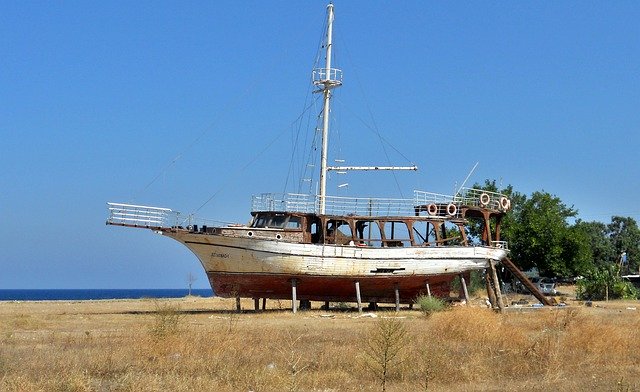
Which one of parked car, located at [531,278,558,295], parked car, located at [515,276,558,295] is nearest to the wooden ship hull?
parked car, located at [531,278,558,295]

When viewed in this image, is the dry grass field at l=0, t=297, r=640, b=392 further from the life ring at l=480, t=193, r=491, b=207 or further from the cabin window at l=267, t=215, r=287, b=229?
the life ring at l=480, t=193, r=491, b=207

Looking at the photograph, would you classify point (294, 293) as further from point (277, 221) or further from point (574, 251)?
point (574, 251)

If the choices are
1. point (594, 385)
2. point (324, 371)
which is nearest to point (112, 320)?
point (324, 371)


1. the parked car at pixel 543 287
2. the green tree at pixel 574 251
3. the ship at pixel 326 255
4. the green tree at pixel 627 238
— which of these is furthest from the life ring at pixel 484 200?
the green tree at pixel 627 238

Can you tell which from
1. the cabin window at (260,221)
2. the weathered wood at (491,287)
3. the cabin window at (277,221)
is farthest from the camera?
the weathered wood at (491,287)

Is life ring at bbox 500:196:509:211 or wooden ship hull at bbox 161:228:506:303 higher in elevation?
life ring at bbox 500:196:509:211

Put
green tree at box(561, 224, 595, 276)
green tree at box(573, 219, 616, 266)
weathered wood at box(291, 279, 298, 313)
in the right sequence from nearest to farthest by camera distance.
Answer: weathered wood at box(291, 279, 298, 313), green tree at box(561, 224, 595, 276), green tree at box(573, 219, 616, 266)

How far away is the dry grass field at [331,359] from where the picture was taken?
15508mm

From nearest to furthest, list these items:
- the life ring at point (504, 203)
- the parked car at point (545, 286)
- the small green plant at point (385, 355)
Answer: the small green plant at point (385, 355), the life ring at point (504, 203), the parked car at point (545, 286)

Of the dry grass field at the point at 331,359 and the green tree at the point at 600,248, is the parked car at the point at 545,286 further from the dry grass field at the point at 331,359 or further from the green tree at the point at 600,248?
the dry grass field at the point at 331,359

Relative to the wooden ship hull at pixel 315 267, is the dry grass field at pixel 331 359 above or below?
below

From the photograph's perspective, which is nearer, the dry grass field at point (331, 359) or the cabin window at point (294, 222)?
the dry grass field at point (331, 359)

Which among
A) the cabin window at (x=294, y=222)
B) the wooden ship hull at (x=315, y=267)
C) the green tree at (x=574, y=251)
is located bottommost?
the wooden ship hull at (x=315, y=267)

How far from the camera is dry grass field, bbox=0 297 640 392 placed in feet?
50.9
